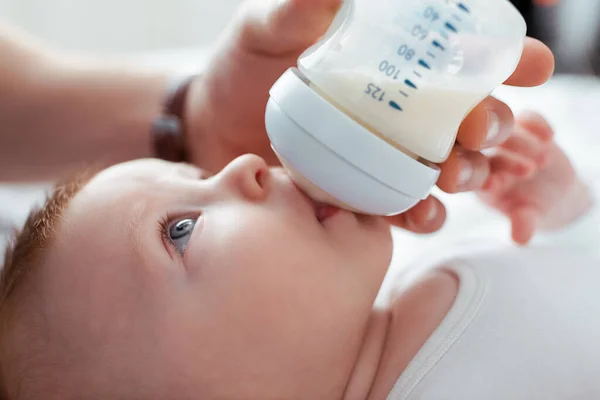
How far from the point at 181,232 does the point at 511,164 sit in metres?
0.54

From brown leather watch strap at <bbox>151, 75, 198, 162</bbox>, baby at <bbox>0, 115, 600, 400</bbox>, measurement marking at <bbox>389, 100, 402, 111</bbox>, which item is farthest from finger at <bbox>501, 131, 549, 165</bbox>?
brown leather watch strap at <bbox>151, 75, 198, 162</bbox>

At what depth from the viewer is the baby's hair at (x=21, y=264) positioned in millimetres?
811

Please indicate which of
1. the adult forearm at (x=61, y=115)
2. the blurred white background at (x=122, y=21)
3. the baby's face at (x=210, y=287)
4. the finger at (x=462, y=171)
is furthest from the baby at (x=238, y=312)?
the blurred white background at (x=122, y=21)

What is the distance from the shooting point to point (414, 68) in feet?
2.15

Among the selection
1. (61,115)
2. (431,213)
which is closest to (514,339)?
(431,213)

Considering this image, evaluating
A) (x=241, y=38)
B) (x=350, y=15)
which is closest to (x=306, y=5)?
(x=350, y=15)

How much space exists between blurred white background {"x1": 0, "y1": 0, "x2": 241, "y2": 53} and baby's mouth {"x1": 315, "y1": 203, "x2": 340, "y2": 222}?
1503 millimetres

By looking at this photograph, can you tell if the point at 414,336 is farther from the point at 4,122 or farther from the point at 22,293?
the point at 4,122

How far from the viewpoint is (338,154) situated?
668mm

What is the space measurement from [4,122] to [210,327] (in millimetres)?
857

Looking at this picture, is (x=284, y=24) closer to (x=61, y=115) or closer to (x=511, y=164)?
(x=511, y=164)

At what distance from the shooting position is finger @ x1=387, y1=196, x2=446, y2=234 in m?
0.96

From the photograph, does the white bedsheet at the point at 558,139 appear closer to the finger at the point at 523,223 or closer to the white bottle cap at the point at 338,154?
the finger at the point at 523,223

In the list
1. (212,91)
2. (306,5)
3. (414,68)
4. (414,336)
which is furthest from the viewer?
(212,91)
